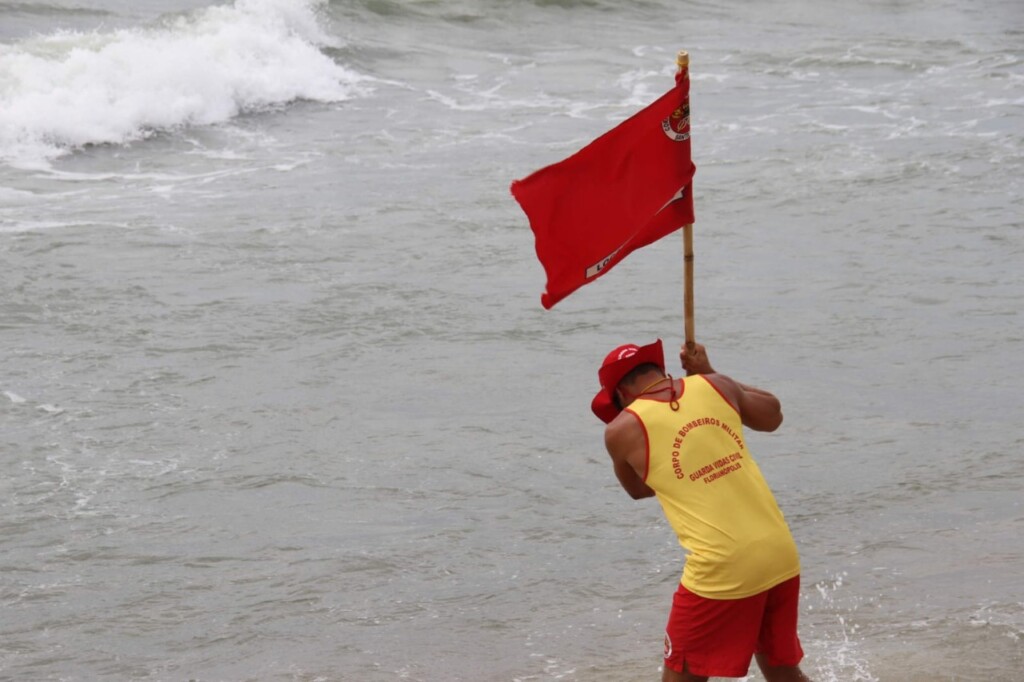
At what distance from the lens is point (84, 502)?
6949mm

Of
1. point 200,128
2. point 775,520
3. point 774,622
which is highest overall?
point 775,520

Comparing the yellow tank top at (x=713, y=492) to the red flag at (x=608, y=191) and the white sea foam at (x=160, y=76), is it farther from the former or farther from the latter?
the white sea foam at (x=160, y=76)

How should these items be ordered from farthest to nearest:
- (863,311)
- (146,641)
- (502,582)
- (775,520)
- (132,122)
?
(132,122) → (863,311) → (502,582) → (146,641) → (775,520)

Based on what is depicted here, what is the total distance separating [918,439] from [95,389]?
4.56 meters

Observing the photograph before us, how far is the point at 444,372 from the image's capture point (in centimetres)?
880

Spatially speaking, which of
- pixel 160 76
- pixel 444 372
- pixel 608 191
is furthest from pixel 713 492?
pixel 160 76

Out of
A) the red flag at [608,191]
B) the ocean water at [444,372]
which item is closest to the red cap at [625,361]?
the red flag at [608,191]

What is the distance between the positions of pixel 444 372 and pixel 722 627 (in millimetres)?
4822

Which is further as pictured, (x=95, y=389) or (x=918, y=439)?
(x=95, y=389)

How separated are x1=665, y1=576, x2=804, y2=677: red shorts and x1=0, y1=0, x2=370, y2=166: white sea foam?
12.2m

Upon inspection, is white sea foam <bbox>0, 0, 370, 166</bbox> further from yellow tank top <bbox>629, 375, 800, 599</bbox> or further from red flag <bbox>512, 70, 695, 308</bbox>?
yellow tank top <bbox>629, 375, 800, 599</bbox>

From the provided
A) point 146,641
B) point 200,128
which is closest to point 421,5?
point 200,128

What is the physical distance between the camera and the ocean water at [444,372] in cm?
580

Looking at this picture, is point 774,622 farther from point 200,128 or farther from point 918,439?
point 200,128
